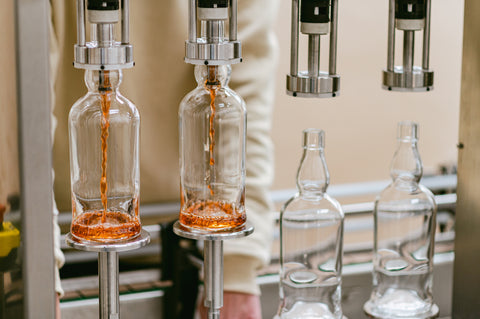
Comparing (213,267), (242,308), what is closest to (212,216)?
(213,267)

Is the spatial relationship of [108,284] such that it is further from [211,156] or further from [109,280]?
[211,156]

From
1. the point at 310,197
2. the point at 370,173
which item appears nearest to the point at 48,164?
the point at 310,197

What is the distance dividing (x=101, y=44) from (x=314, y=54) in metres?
0.23

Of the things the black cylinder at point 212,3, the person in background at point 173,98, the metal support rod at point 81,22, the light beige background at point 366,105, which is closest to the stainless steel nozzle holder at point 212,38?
the black cylinder at point 212,3

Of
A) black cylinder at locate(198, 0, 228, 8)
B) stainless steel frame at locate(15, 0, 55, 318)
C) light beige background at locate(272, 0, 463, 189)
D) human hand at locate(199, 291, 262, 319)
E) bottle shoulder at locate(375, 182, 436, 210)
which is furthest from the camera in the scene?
light beige background at locate(272, 0, 463, 189)

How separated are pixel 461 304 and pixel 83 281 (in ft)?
2.05

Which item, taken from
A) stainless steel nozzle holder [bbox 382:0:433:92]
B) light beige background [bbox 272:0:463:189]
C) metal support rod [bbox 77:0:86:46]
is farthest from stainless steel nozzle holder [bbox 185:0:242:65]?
light beige background [bbox 272:0:463:189]

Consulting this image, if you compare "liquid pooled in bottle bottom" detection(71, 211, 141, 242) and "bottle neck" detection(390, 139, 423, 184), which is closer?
"liquid pooled in bottle bottom" detection(71, 211, 141, 242)

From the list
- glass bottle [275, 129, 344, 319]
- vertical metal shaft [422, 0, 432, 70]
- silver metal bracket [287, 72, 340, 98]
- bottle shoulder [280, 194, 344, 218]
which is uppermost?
vertical metal shaft [422, 0, 432, 70]

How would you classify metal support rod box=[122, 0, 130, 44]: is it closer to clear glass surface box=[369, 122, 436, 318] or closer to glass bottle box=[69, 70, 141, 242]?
glass bottle box=[69, 70, 141, 242]

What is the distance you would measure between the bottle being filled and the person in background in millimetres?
485

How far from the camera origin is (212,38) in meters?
0.73

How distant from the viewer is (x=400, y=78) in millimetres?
854

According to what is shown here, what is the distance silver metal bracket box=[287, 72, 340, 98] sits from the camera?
0.78 m
